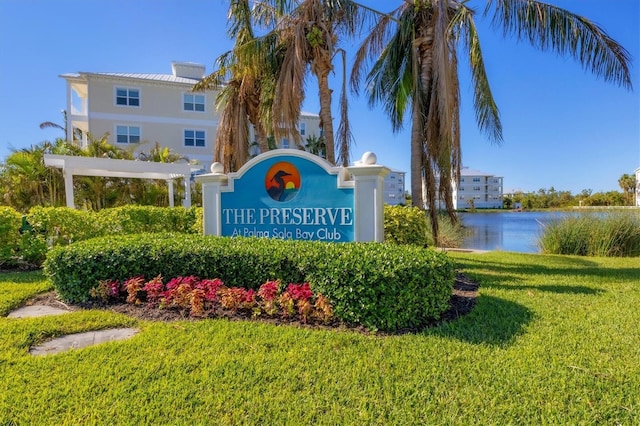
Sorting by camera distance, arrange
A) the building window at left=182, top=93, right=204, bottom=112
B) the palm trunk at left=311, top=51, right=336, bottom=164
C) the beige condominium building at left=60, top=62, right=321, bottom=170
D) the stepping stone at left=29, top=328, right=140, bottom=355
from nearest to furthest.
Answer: the stepping stone at left=29, top=328, right=140, bottom=355
the palm trunk at left=311, top=51, right=336, bottom=164
the beige condominium building at left=60, top=62, right=321, bottom=170
the building window at left=182, top=93, right=204, bottom=112

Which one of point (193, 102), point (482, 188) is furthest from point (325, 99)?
point (482, 188)

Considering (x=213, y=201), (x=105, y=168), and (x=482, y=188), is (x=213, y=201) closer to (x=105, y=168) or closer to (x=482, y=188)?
(x=105, y=168)

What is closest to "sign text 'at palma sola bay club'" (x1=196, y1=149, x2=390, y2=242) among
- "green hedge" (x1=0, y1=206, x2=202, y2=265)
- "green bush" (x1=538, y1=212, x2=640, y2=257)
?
"green hedge" (x1=0, y1=206, x2=202, y2=265)

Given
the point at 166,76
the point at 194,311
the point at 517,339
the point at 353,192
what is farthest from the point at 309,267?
the point at 166,76

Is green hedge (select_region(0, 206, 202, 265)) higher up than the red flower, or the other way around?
green hedge (select_region(0, 206, 202, 265))

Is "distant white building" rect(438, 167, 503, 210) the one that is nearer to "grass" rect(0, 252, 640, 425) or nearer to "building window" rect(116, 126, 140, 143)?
"building window" rect(116, 126, 140, 143)

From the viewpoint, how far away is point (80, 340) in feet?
12.4

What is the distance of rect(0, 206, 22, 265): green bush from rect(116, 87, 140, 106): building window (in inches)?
724

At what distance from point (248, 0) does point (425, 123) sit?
6567mm

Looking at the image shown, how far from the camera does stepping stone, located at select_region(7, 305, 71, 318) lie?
4.59m

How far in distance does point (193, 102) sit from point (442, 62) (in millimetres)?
21251

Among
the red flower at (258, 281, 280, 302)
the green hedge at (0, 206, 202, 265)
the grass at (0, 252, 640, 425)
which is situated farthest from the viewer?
the green hedge at (0, 206, 202, 265)

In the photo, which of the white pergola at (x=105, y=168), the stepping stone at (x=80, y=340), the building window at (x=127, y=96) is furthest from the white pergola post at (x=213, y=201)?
the building window at (x=127, y=96)

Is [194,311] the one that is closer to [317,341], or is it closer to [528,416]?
[317,341]
